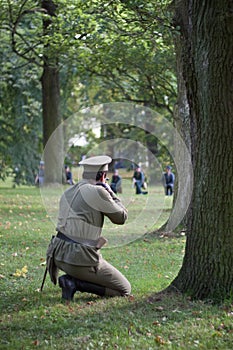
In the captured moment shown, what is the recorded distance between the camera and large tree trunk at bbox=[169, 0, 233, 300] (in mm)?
6492

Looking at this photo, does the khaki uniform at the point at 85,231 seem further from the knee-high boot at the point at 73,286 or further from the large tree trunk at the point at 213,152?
the large tree trunk at the point at 213,152

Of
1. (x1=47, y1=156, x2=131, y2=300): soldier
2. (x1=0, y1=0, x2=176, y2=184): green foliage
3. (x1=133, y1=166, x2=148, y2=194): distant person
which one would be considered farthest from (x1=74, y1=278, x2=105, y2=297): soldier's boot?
(x1=133, y1=166, x2=148, y2=194): distant person

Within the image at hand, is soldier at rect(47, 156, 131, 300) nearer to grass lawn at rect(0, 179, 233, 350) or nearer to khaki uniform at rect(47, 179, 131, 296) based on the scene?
khaki uniform at rect(47, 179, 131, 296)

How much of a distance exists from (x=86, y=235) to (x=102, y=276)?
0.48 m

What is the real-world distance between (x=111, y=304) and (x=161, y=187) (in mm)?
4398

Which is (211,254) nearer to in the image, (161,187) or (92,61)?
(161,187)

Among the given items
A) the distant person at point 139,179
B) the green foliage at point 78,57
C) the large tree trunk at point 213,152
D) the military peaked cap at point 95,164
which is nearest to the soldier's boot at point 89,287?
the large tree trunk at point 213,152

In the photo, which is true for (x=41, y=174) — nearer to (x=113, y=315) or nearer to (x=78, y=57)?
(x=78, y=57)

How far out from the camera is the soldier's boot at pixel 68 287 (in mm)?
6859

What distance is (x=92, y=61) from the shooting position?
18344 mm

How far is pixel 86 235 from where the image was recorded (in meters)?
6.80

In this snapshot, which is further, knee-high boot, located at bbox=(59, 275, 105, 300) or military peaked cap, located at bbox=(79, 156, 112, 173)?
military peaked cap, located at bbox=(79, 156, 112, 173)

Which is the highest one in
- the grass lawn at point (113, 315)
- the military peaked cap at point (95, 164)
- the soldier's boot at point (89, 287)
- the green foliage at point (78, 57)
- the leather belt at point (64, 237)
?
the green foliage at point (78, 57)

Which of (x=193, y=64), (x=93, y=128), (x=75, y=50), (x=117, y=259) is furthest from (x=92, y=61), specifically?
(x=193, y=64)
